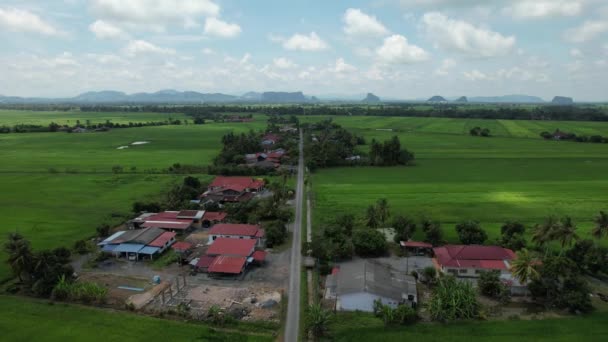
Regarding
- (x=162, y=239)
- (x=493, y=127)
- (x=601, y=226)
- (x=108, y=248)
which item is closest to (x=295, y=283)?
(x=162, y=239)

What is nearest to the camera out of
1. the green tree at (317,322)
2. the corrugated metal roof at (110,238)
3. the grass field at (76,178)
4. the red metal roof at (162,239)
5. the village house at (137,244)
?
the green tree at (317,322)

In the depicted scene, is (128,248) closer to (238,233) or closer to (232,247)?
(232,247)

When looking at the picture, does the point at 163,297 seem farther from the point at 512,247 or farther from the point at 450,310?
the point at 512,247

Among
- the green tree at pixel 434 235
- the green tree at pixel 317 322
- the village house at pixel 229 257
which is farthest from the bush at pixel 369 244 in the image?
the green tree at pixel 317 322

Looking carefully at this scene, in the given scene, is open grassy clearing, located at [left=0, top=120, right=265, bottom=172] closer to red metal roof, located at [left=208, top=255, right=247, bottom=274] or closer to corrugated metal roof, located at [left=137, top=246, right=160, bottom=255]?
corrugated metal roof, located at [left=137, top=246, right=160, bottom=255]

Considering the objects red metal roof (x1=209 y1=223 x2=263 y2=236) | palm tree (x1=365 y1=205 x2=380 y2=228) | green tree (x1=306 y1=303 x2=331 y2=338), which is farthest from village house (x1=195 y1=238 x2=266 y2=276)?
palm tree (x1=365 y1=205 x2=380 y2=228)

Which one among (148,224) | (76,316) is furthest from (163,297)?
(148,224)

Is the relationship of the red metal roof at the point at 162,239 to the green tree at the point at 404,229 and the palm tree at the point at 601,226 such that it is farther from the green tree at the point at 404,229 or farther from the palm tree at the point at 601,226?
the palm tree at the point at 601,226
